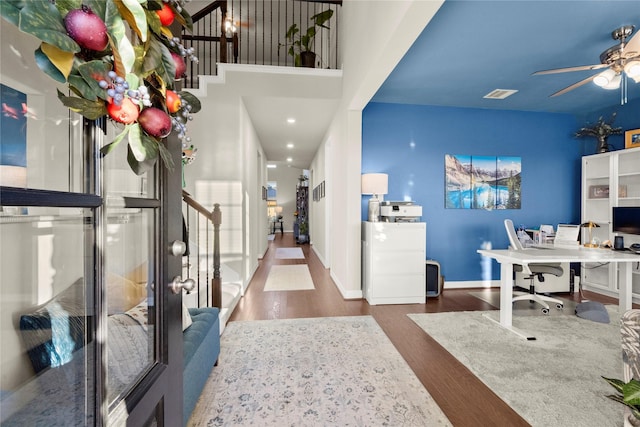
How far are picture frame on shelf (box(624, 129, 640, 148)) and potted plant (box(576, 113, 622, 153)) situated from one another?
20 centimetres

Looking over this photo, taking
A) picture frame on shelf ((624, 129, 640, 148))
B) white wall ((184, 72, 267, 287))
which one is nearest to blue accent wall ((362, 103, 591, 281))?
picture frame on shelf ((624, 129, 640, 148))

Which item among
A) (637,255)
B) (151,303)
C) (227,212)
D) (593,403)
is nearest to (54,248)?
(151,303)

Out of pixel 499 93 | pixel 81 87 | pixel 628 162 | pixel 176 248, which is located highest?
pixel 499 93

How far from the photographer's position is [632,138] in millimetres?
3707

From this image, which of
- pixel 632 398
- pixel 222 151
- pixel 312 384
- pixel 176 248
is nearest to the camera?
pixel 176 248

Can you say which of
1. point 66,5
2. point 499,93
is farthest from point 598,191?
point 66,5

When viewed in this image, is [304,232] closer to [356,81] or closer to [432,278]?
[432,278]

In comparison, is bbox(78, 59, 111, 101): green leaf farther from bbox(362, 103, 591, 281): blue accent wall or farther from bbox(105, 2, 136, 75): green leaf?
bbox(362, 103, 591, 281): blue accent wall

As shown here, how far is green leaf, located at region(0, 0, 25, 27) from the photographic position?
367 mm

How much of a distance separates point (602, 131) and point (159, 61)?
5.70 metres

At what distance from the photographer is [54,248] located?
1.75 feet

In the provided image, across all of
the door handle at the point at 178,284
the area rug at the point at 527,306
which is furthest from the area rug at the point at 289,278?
the door handle at the point at 178,284

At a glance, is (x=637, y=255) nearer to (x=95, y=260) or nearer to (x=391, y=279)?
(x=391, y=279)

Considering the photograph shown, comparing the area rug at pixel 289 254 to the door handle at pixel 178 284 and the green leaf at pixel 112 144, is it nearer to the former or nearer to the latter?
the door handle at pixel 178 284
